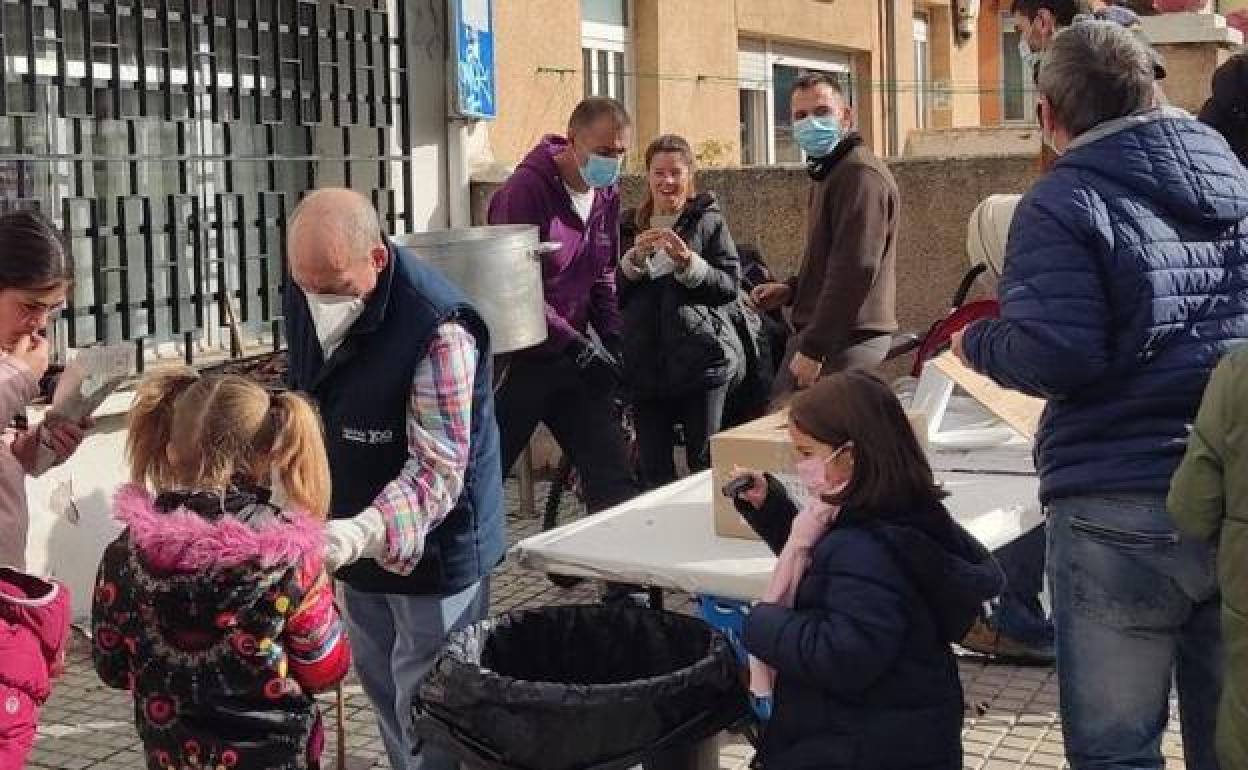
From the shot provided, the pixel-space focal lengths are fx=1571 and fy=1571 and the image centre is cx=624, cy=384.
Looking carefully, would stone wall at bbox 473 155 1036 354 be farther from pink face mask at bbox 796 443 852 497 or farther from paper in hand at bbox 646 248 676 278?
pink face mask at bbox 796 443 852 497

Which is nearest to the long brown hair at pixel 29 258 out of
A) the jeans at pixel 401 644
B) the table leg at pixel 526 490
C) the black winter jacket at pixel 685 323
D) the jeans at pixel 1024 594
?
the jeans at pixel 401 644

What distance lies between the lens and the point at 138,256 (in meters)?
6.18

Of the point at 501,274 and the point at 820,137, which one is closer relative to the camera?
the point at 501,274

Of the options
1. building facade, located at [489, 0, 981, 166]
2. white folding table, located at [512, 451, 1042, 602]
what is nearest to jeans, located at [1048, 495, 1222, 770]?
white folding table, located at [512, 451, 1042, 602]

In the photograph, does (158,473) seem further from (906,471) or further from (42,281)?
(906,471)

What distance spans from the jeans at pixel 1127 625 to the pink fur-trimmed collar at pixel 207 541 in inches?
56.0

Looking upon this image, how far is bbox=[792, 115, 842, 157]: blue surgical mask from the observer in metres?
5.11

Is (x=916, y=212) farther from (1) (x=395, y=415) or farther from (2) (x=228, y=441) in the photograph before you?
(2) (x=228, y=441)

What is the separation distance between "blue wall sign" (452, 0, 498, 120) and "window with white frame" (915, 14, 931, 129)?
9.68 meters

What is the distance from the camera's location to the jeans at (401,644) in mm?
3305

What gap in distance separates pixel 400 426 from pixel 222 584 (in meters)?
0.60

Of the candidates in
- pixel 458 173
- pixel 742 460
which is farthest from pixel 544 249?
pixel 458 173

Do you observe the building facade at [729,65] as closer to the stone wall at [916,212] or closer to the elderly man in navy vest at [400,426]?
the stone wall at [916,212]

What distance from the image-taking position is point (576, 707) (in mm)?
2623
